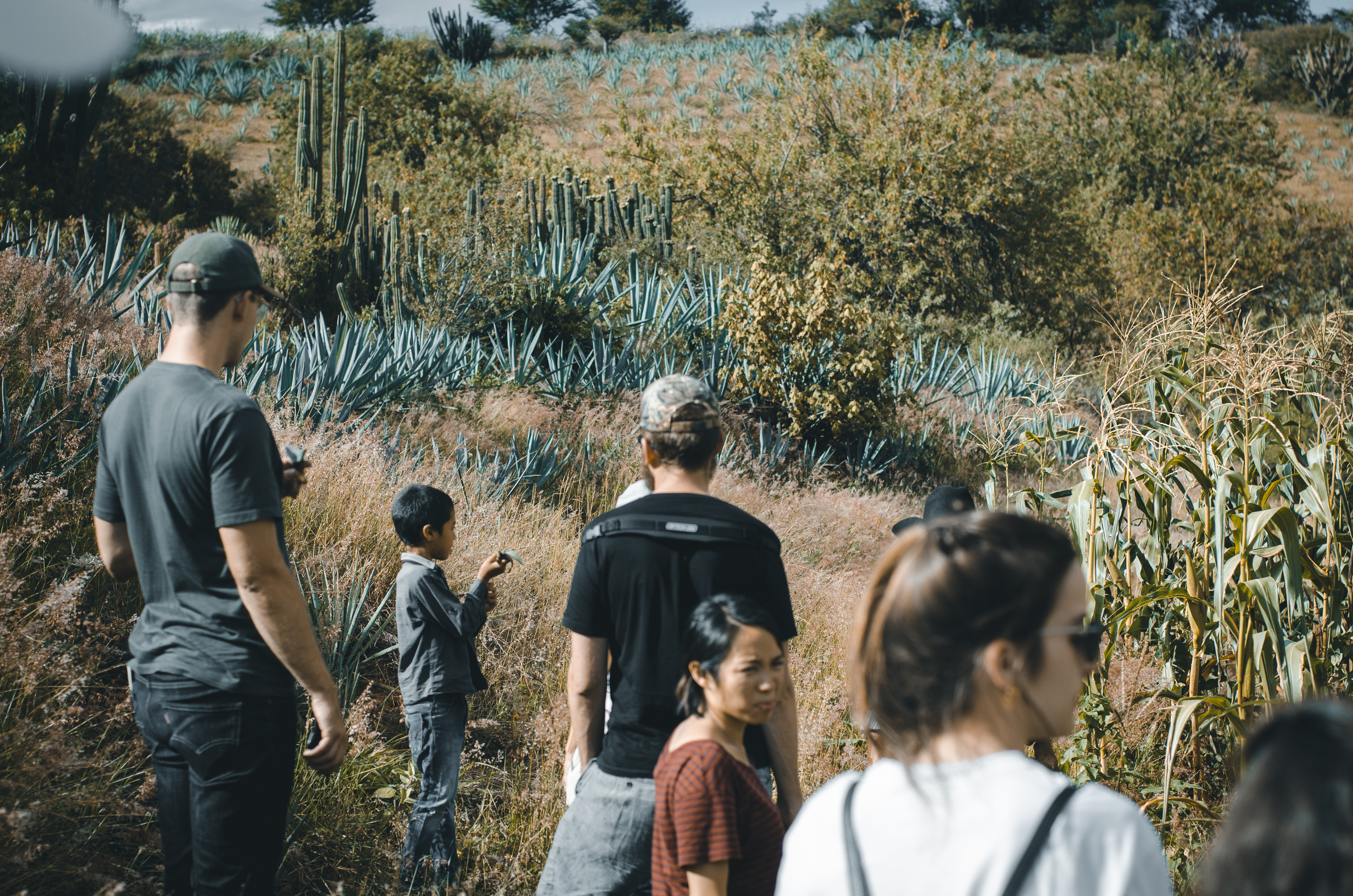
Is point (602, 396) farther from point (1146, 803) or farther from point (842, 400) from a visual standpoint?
point (1146, 803)

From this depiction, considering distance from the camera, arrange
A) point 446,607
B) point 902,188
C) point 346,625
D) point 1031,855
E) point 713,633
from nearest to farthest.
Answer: point 1031,855, point 713,633, point 446,607, point 346,625, point 902,188

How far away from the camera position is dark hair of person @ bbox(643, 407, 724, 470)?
2176 mm

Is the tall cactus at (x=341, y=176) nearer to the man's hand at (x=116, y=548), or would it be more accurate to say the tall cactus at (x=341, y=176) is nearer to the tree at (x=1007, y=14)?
the man's hand at (x=116, y=548)

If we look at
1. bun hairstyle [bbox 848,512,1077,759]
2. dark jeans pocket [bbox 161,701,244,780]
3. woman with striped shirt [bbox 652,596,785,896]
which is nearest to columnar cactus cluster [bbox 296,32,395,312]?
dark jeans pocket [bbox 161,701,244,780]

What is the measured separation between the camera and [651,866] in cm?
194

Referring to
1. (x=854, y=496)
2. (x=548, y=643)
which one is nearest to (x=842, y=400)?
(x=854, y=496)

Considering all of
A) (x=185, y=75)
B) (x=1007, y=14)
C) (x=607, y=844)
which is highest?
(x=1007, y=14)

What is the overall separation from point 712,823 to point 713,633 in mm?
369

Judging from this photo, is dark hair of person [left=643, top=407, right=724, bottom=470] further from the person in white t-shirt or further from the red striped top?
the person in white t-shirt

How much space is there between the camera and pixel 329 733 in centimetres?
201

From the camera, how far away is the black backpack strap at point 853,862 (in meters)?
1.00

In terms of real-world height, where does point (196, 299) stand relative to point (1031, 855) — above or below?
above

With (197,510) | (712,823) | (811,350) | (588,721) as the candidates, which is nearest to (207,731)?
(197,510)

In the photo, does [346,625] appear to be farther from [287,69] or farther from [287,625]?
[287,69]
